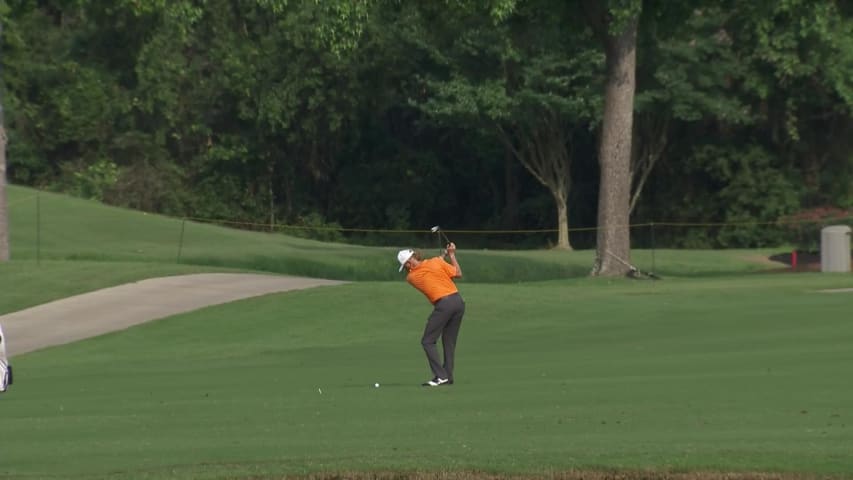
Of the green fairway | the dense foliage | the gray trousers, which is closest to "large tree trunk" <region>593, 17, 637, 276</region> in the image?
the green fairway

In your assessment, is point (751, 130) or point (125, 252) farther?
point (751, 130)

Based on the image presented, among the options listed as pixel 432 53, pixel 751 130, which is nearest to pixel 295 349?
pixel 432 53

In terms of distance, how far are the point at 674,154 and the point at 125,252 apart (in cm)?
2702

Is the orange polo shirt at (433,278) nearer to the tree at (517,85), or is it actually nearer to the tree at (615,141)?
the tree at (615,141)

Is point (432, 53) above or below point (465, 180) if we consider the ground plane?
above

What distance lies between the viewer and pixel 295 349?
2755cm

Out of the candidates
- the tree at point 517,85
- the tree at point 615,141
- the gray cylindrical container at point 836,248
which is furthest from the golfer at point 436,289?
the tree at point 517,85

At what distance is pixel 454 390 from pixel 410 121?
56.0 metres

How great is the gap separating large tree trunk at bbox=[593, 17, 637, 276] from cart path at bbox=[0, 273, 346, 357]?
781 cm

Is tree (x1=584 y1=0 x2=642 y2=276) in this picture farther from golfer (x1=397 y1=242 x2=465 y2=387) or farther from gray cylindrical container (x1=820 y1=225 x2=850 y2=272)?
golfer (x1=397 y1=242 x2=465 y2=387)

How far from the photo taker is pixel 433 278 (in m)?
19.6

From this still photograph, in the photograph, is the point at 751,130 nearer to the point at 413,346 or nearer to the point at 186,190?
the point at 186,190

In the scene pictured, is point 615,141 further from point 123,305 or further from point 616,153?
point 123,305

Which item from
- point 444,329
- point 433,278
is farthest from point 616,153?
point 433,278
